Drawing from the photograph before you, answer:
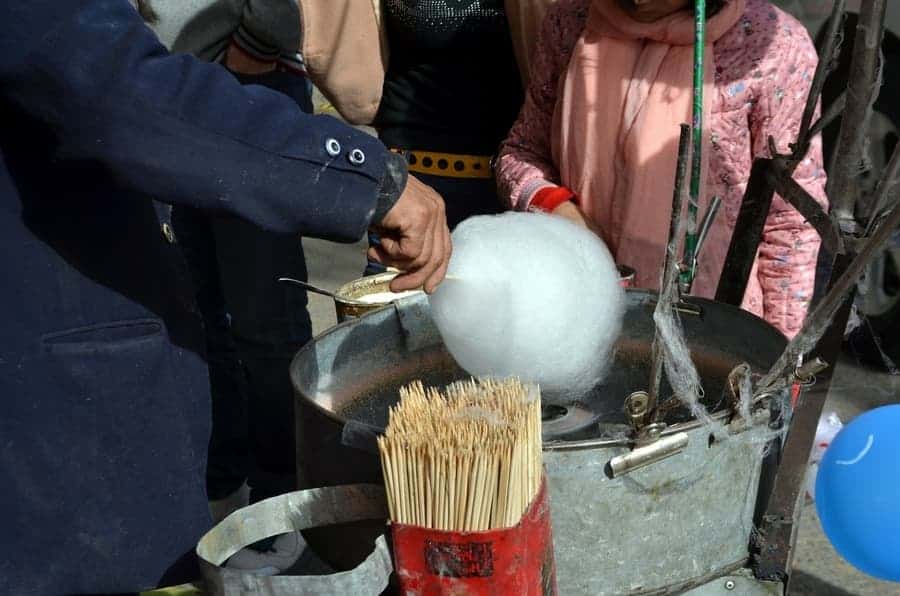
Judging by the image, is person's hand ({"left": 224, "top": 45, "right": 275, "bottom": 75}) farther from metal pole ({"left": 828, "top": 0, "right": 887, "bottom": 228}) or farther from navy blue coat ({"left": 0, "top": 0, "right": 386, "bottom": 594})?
metal pole ({"left": 828, "top": 0, "right": 887, "bottom": 228})

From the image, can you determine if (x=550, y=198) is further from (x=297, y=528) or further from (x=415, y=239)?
(x=297, y=528)

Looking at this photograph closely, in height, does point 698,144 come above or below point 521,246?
above

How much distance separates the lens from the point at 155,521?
1.38 meters

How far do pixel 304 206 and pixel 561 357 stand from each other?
603 mm

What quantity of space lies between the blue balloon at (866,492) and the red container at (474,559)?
0.82 meters

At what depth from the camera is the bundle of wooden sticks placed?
1.01 metres

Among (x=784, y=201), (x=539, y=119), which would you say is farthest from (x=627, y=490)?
(x=539, y=119)

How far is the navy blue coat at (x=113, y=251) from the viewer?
107cm

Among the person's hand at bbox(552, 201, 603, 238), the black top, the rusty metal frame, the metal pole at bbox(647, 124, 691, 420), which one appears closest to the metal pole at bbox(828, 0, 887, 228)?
the rusty metal frame

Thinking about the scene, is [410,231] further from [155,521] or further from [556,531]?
[155,521]

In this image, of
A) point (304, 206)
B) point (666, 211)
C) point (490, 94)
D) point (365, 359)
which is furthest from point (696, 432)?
point (490, 94)

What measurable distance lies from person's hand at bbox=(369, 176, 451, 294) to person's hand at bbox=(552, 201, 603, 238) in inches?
29.5

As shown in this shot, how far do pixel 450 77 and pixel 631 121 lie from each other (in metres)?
0.57

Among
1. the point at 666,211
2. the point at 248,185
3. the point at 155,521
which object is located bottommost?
the point at 155,521
